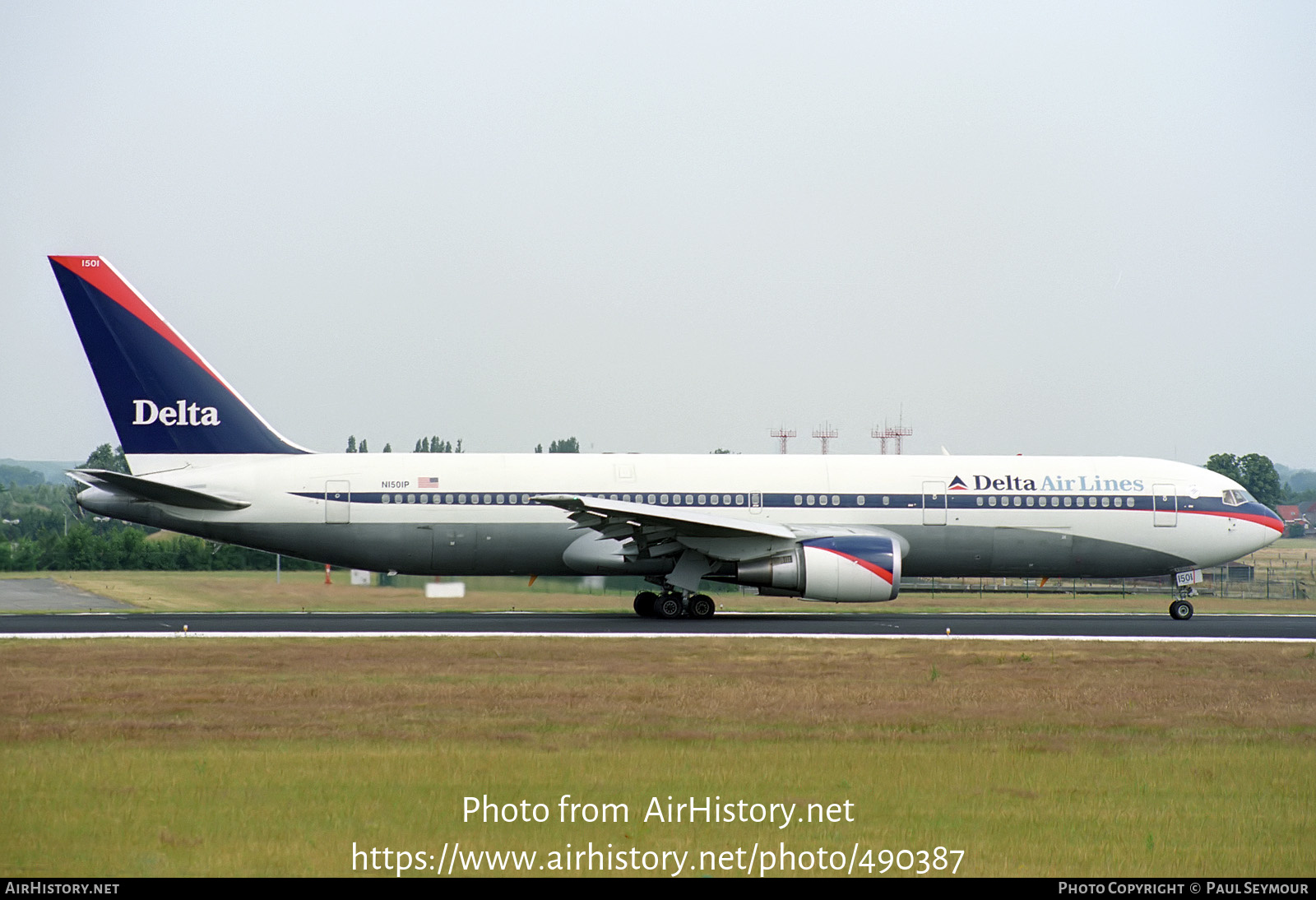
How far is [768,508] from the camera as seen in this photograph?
26.5 meters

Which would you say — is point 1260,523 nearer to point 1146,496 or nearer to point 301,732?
point 1146,496

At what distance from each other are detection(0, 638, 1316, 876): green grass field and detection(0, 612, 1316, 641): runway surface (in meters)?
2.89

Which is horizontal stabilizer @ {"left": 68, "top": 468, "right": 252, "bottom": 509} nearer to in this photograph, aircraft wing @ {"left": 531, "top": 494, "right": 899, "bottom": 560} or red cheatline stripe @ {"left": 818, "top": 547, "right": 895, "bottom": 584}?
aircraft wing @ {"left": 531, "top": 494, "right": 899, "bottom": 560}

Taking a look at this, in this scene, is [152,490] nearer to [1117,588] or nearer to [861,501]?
[861,501]

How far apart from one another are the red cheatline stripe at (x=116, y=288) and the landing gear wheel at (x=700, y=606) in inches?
483

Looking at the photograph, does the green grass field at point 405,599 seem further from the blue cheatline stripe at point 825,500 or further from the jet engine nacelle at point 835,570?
the jet engine nacelle at point 835,570

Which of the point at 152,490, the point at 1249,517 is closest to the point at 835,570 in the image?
the point at 1249,517

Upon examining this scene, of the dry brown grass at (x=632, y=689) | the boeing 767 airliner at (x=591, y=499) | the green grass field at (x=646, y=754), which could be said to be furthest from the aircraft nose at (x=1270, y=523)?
the green grass field at (x=646, y=754)

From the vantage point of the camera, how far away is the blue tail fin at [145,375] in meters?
26.0

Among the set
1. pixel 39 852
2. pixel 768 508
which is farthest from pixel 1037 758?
pixel 768 508

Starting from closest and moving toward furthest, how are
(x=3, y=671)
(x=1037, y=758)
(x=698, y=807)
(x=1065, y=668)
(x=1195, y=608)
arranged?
(x=698, y=807) → (x=1037, y=758) → (x=3, y=671) → (x=1065, y=668) → (x=1195, y=608)

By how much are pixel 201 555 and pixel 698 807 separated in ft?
99.6

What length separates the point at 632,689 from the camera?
15047mm

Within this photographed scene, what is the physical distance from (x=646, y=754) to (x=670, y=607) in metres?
14.7
